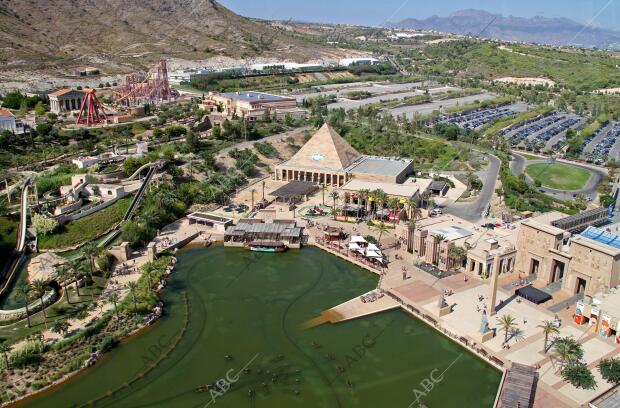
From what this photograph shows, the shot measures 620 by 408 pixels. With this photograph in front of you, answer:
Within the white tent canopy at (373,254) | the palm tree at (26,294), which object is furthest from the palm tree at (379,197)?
the palm tree at (26,294)

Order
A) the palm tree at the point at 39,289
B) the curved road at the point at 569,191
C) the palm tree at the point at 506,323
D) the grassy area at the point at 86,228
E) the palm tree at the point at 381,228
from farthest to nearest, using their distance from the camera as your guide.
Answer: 1. the curved road at the point at 569,191
2. the palm tree at the point at 381,228
3. the grassy area at the point at 86,228
4. the palm tree at the point at 39,289
5. the palm tree at the point at 506,323

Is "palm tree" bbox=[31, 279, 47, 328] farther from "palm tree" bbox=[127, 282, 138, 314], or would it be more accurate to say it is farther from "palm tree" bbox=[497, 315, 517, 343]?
"palm tree" bbox=[497, 315, 517, 343]

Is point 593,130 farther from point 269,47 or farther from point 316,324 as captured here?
point 269,47

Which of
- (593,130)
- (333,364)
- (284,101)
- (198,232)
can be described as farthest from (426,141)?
(333,364)

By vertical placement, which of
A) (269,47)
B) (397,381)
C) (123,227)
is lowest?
(397,381)

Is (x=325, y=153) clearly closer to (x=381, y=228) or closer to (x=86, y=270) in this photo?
(x=381, y=228)

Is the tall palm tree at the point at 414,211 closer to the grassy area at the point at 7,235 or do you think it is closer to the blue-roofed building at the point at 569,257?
the blue-roofed building at the point at 569,257

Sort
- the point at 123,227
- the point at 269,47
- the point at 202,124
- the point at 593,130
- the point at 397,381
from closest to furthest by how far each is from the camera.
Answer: the point at 397,381
the point at 123,227
the point at 202,124
the point at 593,130
the point at 269,47
